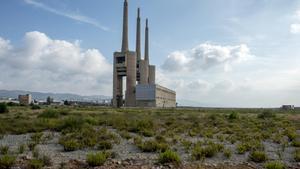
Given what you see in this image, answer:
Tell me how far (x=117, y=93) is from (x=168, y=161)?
10907 cm

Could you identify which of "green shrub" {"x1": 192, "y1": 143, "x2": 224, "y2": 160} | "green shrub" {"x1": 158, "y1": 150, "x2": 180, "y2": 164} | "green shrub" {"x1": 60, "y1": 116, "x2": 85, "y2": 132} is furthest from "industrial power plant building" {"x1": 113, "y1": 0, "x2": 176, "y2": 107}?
"green shrub" {"x1": 158, "y1": 150, "x2": 180, "y2": 164}

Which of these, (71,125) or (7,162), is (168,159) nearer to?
(7,162)

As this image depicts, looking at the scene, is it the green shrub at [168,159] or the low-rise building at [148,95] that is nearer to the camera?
the green shrub at [168,159]

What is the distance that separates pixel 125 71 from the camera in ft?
391

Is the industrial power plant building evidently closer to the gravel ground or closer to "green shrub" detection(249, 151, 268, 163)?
the gravel ground

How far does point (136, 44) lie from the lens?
426 ft

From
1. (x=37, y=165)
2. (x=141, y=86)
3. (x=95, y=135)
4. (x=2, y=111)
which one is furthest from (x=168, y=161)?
(x=141, y=86)

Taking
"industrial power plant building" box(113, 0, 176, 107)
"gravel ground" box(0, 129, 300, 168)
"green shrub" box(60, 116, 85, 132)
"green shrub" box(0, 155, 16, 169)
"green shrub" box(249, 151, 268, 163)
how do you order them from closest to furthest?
"green shrub" box(0, 155, 16, 169)
"gravel ground" box(0, 129, 300, 168)
"green shrub" box(249, 151, 268, 163)
"green shrub" box(60, 116, 85, 132)
"industrial power plant building" box(113, 0, 176, 107)

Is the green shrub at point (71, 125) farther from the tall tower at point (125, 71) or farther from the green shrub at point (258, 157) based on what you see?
the tall tower at point (125, 71)

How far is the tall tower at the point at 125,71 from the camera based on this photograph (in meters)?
116

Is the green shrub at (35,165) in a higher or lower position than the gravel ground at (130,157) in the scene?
higher

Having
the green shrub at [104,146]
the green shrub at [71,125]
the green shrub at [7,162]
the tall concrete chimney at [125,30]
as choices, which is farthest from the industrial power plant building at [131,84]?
the green shrub at [7,162]

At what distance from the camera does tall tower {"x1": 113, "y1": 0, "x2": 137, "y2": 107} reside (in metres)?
116

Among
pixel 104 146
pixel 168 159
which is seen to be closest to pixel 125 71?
pixel 104 146
